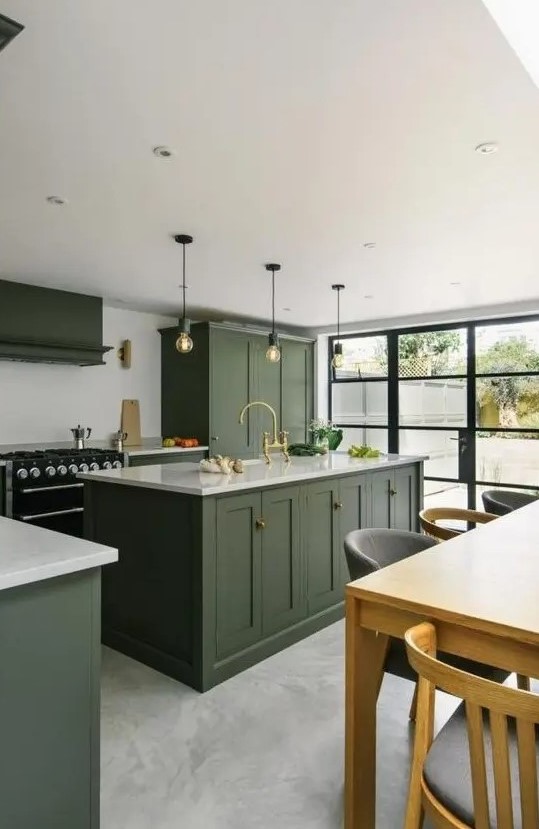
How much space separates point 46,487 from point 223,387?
208 centimetres

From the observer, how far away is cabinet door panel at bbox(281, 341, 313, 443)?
6230 mm

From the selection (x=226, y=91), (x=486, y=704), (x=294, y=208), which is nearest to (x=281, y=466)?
(x=294, y=208)

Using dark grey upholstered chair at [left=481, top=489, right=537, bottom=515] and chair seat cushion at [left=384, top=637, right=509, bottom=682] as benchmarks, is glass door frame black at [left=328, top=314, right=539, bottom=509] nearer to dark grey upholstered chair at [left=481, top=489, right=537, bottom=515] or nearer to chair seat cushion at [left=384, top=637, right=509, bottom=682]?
dark grey upholstered chair at [left=481, top=489, right=537, bottom=515]

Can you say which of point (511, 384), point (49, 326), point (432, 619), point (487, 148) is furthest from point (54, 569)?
point (511, 384)

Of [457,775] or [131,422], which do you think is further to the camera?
[131,422]

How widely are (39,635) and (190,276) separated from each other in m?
3.32

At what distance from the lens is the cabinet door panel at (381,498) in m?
3.80

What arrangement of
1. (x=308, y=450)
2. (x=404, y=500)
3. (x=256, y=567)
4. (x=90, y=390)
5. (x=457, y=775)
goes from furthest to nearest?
(x=90, y=390), (x=308, y=450), (x=404, y=500), (x=256, y=567), (x=457, y=775)

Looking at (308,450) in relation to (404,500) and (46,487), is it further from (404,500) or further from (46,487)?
(46,487)

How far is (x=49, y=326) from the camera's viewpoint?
4.52m

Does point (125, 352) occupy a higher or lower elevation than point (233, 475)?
higher

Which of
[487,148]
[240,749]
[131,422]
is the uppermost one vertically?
[487,148]

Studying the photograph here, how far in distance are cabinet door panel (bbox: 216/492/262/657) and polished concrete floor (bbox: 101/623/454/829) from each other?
0.20 metres

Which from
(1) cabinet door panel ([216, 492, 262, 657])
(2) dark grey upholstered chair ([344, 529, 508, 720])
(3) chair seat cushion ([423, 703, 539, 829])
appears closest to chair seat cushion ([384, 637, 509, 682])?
(2) dark grey upholstered chair ([344, 529, 508, 720])
